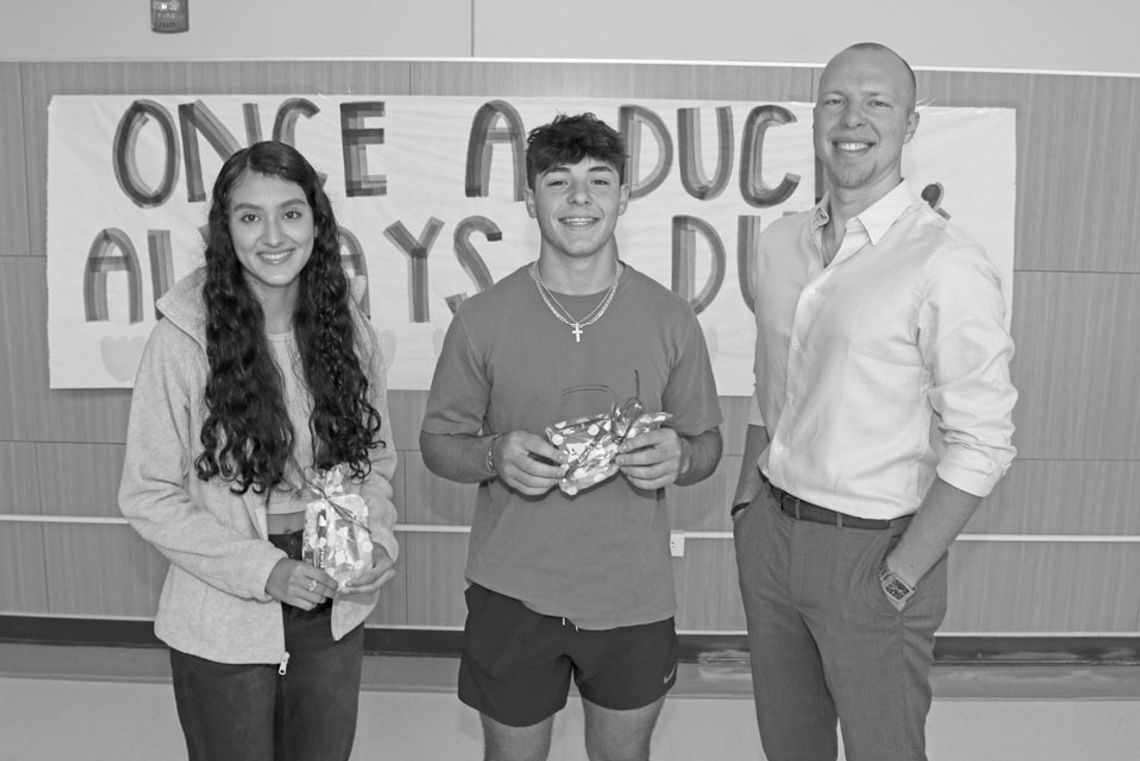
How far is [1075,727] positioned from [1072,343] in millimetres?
1182

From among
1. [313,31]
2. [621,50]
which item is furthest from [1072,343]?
[313,31]

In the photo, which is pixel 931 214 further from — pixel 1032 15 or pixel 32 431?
pixel 32 431

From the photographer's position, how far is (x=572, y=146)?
1.50 meters

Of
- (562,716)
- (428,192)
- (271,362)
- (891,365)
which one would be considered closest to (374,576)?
(271,362)

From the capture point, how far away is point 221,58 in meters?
2.84

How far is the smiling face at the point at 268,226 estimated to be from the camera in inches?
56.3

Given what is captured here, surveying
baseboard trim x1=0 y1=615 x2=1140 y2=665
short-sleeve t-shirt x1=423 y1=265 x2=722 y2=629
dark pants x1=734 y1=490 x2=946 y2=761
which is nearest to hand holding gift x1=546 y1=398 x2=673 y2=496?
short-sleeve t-shirt x1=423 y1=265 x2=722 y2=629

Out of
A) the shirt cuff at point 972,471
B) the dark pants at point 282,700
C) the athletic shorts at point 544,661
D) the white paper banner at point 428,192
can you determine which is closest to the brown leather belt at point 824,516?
the shirt cuff at point 972,471

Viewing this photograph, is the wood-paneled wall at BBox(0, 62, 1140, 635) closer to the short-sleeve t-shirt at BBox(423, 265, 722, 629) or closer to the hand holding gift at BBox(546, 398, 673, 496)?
the short-sleeve t-shirt at BBox(423, 265, 722, 629)

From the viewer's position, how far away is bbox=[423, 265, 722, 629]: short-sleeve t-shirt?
1.52 metres

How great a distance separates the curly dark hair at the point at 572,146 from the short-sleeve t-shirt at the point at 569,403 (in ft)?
0.63

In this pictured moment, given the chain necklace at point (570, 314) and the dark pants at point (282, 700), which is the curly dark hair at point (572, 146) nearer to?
the chain necklace at point (570, 314)

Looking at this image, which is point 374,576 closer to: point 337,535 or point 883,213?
point 337,535

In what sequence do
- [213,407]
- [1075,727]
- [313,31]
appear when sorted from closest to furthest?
[213,407], [1075,727], [313,31]
